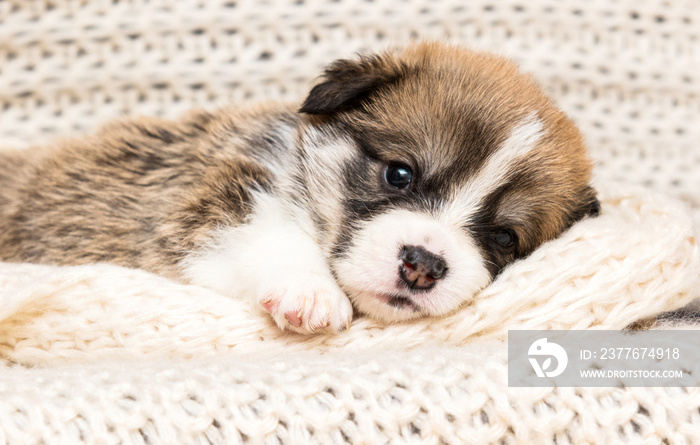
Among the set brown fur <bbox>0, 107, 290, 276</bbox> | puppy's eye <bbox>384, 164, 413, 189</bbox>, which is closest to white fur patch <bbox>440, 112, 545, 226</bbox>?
puppy's eye <bbox>384, 164, 413, 189</bbox>

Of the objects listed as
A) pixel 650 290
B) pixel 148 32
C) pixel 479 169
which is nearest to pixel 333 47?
pixel 148 32

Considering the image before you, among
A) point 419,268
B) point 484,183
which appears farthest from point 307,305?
point 484,183

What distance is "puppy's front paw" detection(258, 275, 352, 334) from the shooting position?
5.30ft

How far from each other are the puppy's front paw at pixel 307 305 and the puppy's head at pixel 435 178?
74 millimetres

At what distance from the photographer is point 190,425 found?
125 cm

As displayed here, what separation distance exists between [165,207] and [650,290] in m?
1.47

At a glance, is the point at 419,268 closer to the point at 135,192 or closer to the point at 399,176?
the point at 399,176

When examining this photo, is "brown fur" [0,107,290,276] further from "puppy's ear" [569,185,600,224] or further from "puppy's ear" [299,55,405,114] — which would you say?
"puppy's ear" [569,185,600,224]

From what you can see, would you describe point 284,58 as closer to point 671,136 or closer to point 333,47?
point 333,47

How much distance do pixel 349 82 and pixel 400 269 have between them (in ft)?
2.00

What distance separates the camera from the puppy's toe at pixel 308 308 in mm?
1613

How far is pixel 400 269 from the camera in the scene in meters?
1.62

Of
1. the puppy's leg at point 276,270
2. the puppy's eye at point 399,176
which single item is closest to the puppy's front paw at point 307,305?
the puppy's leg at point 276,270

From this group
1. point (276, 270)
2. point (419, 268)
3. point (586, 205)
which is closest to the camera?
point (419, 268)
